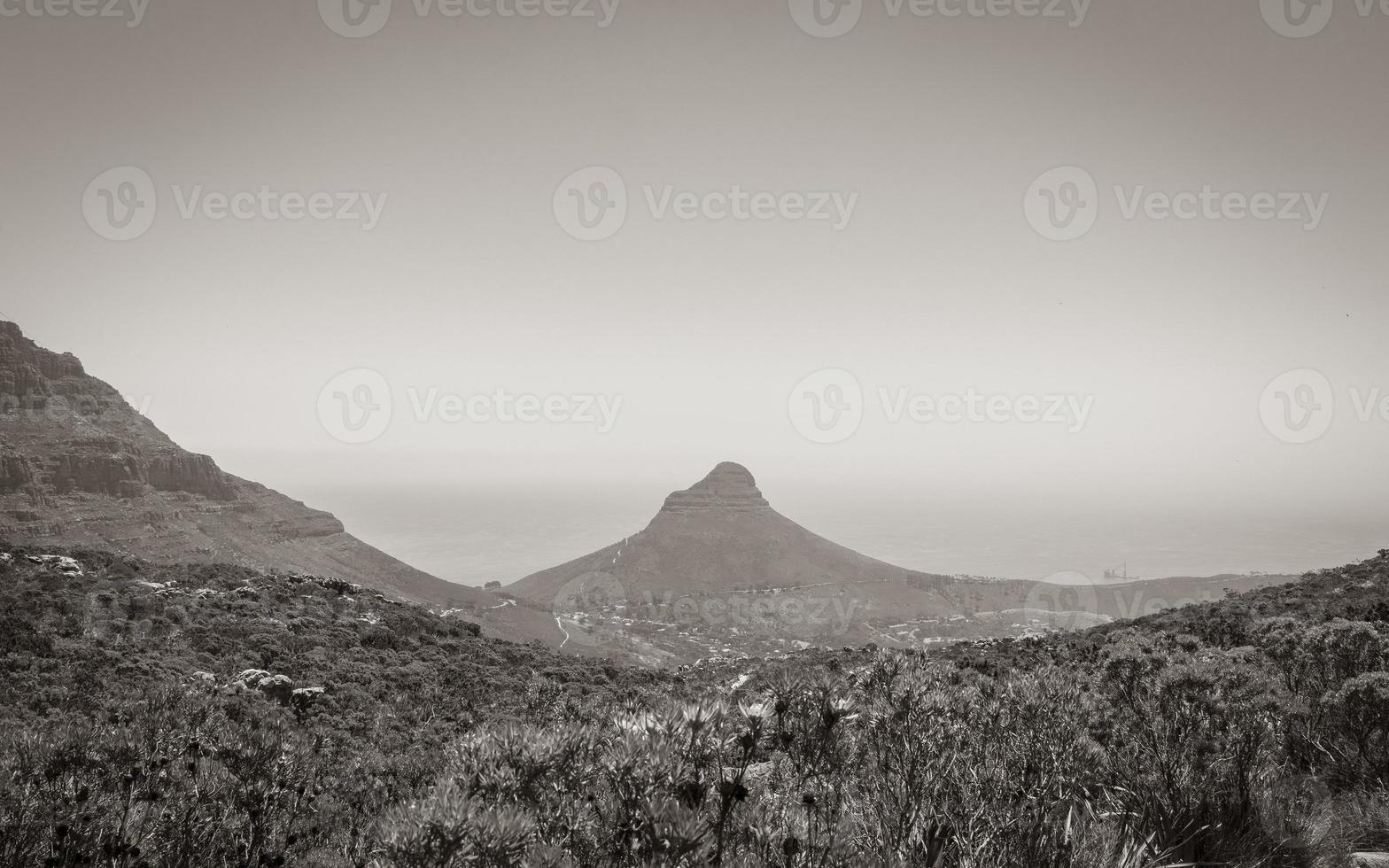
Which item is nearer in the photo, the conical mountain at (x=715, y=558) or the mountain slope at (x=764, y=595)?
the mountain slope at (x=764, y=595)

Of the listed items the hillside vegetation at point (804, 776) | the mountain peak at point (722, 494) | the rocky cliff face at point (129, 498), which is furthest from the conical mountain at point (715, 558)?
the hillside vegetation at point (804, 776)

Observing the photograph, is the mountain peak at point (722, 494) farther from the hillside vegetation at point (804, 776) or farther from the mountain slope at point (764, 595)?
the hillside vegetation at point (804, 776)

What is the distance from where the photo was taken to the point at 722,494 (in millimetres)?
130375

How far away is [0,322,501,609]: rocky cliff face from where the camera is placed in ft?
185

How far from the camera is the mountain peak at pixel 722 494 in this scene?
421 ft

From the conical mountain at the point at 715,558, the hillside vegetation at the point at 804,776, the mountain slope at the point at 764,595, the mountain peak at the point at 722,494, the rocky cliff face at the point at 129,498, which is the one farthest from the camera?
the mountain peak at the point at 722,494

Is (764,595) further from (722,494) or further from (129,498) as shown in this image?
(129,498)

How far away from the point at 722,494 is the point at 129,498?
94023 millimetres

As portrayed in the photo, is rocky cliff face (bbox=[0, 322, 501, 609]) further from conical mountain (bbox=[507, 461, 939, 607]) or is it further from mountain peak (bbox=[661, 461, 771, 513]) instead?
mountain peak (bbox=[661, 461, 771, 513])

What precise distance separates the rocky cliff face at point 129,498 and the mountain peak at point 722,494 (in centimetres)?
6318

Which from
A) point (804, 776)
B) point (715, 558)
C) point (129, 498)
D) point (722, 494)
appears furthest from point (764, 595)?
point (804, 776)

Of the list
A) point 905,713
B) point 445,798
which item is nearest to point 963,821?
point 905,713

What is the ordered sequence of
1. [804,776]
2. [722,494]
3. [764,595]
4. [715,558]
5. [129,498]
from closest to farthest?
1. [804,776]
2. [129,498]
3. [764,595]
4. [715,558]
5. [722,494]

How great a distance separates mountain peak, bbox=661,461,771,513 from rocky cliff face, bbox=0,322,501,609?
63.2 metres
